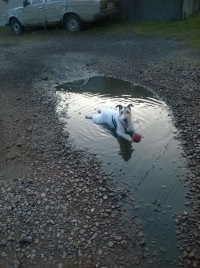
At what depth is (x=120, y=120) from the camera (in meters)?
8.12

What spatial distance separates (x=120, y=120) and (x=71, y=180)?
6.90 feet

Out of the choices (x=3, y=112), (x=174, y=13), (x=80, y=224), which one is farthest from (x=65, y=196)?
(x=174, y=13)

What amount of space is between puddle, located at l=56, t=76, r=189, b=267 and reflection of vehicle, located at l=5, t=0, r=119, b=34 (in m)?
6.85

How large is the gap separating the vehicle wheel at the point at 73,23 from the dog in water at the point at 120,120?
1053 centimetres

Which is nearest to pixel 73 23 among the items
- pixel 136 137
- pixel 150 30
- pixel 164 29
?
pixel 150 30

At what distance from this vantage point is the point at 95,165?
716 centimetres

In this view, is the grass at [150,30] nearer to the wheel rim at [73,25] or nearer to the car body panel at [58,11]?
the wheel rim at [73,25]

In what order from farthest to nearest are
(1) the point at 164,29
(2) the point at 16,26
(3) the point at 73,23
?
(2) the point at 16,26 → (3) the point at 73,23 → (1) the point at 164,29

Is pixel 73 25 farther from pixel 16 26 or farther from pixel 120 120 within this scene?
pixel 120 120

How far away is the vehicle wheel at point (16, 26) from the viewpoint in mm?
20422

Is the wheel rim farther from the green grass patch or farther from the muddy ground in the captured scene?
the muddy ground

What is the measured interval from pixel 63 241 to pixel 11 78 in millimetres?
9035

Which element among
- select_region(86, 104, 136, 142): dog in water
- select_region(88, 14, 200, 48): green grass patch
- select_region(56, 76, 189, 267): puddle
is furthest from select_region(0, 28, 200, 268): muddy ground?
select_region(88, 14, 200, 48): green grass patch

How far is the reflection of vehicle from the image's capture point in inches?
677
